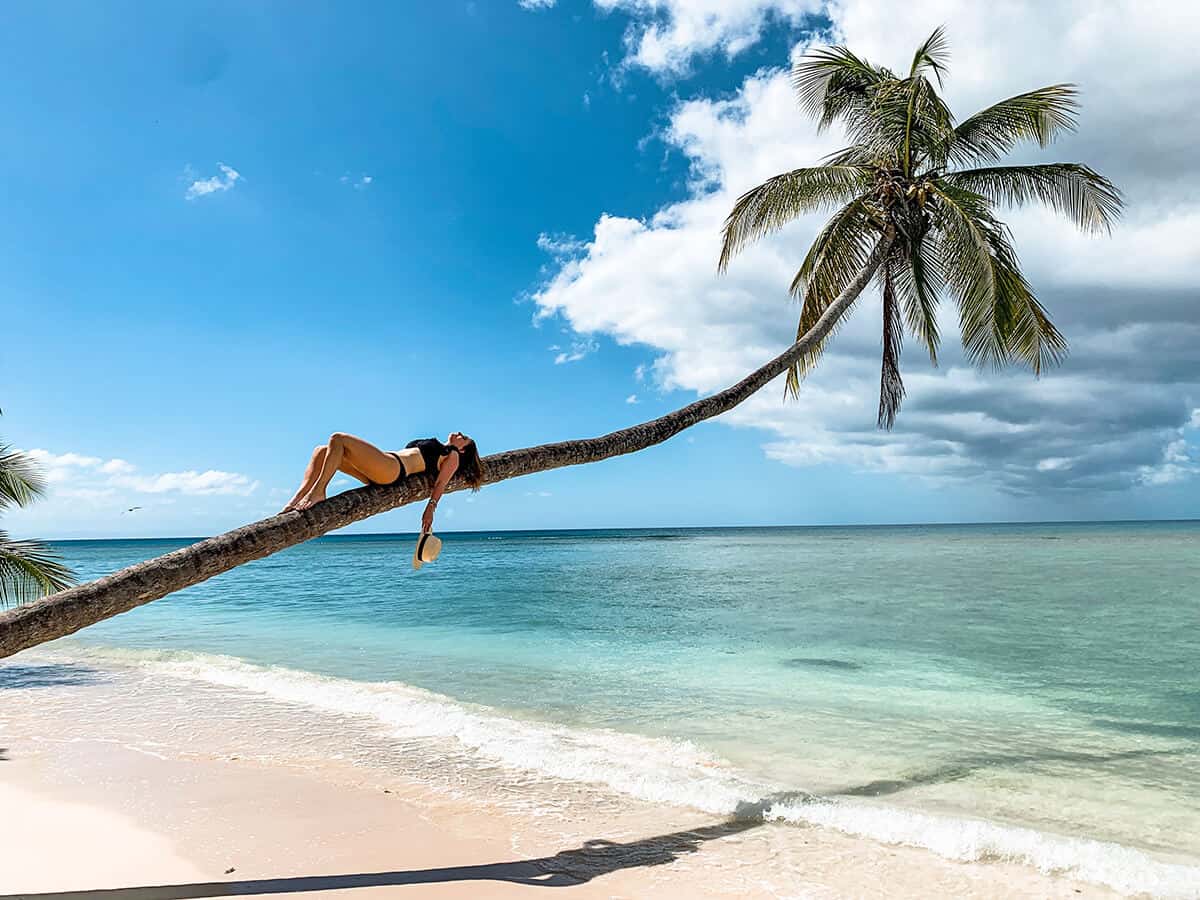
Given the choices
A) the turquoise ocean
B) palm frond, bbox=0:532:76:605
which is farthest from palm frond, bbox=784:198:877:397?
palm frond, bbox=0:532:76:605

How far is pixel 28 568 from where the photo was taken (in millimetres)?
9320

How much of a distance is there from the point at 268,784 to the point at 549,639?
9334 millimetres

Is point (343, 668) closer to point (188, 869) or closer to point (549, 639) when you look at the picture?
point (549, 639)

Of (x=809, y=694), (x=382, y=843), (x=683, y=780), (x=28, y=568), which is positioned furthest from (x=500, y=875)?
(x=28, y=568)

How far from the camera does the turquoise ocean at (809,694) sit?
6105 millimetres

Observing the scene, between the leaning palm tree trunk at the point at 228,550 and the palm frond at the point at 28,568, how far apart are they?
247 inches

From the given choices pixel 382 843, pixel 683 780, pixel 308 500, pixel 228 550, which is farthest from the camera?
pixel 683 780

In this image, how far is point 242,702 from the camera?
31.8ft

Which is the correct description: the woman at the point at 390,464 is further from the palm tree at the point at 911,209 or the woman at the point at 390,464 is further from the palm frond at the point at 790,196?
the palm frond at the point at 790,196

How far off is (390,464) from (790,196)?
808cm

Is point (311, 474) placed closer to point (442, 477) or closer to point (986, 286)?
point (442, 477)

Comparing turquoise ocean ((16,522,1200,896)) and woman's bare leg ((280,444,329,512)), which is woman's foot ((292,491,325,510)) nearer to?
woman's bare leg ((280,444,329,512))

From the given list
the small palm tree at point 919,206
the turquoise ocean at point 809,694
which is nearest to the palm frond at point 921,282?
the small palm tree at point 919,206

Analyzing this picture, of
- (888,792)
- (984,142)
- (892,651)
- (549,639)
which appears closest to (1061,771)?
(888,792)
